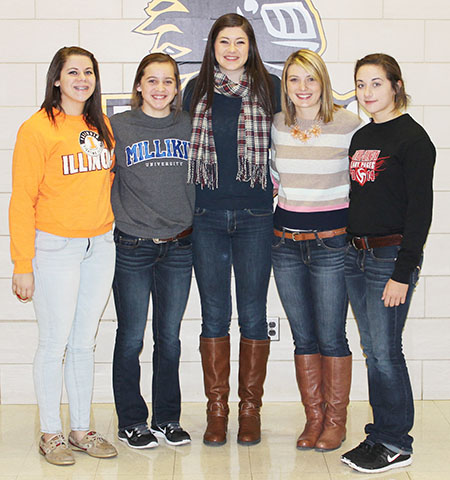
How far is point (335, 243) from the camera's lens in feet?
8.61

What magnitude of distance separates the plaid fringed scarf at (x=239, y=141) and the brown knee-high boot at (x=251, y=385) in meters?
0.68

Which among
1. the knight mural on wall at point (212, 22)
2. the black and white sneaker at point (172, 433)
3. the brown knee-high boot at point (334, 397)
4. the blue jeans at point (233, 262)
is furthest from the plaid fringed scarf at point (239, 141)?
the black and white sneaker at point (172, 433)

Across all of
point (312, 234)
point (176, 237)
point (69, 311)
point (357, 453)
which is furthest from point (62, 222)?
point (357, 453)

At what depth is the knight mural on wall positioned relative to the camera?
313 cm

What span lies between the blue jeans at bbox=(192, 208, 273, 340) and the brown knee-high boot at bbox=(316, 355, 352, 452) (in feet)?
1.06

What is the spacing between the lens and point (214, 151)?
8.63 feet

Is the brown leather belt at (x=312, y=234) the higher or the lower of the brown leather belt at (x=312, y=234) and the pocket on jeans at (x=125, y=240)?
the higher

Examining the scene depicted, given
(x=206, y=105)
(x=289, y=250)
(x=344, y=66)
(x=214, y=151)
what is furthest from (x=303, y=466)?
(x=344, y=66)

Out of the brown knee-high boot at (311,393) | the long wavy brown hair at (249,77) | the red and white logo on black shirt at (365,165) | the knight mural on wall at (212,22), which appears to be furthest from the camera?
the knight mural on wall at (212,22)

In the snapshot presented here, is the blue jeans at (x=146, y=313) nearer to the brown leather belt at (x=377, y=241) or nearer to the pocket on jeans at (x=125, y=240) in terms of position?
the pocket on jeans at (x=125, y=240)

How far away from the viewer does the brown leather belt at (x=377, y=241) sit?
95.5 inches

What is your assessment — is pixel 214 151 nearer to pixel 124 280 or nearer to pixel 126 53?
pixel 124 280

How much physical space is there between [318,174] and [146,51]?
113 cm

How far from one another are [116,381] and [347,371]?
955mm
